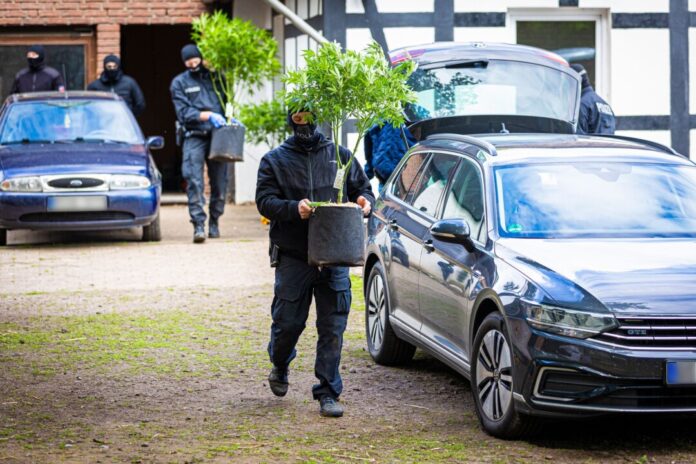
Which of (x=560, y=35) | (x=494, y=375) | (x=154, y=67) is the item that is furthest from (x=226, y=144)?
(x=154, y=67)

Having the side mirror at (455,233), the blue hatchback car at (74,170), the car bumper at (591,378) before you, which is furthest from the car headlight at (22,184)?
the car bumper at (591,378)

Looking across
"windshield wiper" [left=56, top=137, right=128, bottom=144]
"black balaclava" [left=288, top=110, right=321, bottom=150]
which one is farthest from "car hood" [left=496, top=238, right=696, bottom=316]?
"windshield wiper" [left=56, top=137, right=128, bottom=144]

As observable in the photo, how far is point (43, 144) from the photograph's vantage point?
1587 cm

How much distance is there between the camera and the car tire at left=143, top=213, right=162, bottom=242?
1590 cm

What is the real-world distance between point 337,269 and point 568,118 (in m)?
4.37

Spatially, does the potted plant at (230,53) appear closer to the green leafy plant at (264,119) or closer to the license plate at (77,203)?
the green leafy plant at (264,119)

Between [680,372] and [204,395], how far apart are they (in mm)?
2938

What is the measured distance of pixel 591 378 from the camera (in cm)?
618

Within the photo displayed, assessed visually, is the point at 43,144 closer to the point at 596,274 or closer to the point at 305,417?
the point at 305,417

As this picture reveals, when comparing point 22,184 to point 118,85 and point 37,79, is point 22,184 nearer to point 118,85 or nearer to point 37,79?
point 118,85

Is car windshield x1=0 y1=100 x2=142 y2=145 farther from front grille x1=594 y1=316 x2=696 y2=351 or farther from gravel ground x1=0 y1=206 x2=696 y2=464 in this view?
front grille x1=594 y1=316 x2=696 y2=351

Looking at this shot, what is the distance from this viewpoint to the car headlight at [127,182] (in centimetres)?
1505

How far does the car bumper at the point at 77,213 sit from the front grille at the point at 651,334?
9.61 m

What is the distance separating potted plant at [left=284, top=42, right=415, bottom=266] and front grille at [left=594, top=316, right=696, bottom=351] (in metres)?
1.57
